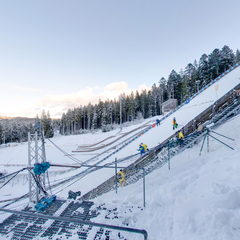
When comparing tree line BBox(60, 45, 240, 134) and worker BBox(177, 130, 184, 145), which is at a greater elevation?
tree line BBox(60, 45, 240, 134)

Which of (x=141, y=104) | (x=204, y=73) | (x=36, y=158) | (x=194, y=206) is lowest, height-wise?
(x=194, y=206)

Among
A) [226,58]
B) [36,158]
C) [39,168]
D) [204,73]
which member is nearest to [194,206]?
[39,168]

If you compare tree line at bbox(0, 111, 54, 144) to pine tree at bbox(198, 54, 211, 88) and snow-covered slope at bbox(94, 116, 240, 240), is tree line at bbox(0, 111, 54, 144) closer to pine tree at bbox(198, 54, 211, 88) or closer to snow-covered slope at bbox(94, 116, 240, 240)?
pine tree at bbox(198, 54, 211, 88)

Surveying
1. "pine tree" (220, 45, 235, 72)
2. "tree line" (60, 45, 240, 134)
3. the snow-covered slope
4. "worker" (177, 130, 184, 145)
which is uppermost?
"pine tree" (220, 45, 235, 72)

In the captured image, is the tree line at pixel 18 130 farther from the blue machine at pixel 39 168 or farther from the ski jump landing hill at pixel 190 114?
the blue machine at pixel 39 168

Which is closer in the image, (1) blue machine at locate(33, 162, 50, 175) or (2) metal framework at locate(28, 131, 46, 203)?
(1) blue machine at locate(33, 162, 50, 175)

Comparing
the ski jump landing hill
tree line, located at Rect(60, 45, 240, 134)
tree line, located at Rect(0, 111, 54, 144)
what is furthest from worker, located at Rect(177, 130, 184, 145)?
tree line, located at Rect(0, 111, 54, 144)

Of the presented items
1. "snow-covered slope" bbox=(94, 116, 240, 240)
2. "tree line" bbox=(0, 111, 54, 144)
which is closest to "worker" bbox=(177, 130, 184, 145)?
"snow-covered slope" bbox=(94, 116, 240, 240)

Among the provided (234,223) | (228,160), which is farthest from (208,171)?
(234,223)

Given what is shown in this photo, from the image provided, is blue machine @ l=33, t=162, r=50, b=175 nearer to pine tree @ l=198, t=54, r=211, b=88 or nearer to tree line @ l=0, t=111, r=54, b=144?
pine tree @ l=198, t=54, r=211, b=88

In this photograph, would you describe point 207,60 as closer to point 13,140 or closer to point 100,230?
point 100,230

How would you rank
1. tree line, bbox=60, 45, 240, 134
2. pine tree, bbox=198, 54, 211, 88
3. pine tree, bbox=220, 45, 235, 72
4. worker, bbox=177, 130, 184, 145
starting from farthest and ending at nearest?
1. tree line, bbox=60, 45, 240, 134
2. pine tree, bbox=198, 54, 211, 88
3. pine tree, bbox=220, 45, 235, 72
4. worker, bbox=177, 130, 184, 145

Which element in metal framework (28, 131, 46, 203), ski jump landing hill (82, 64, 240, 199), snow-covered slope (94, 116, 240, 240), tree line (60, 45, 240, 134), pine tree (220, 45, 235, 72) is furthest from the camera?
tree line (60, 45, 240, 134)

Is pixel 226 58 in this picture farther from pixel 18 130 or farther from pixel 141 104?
pixel 18 130
